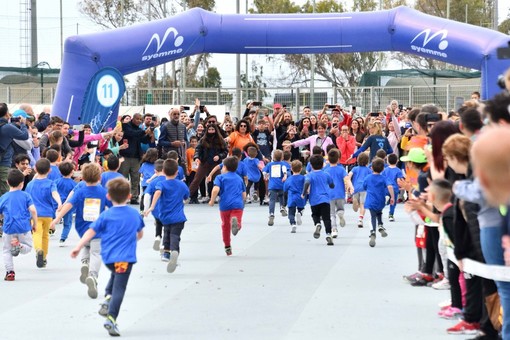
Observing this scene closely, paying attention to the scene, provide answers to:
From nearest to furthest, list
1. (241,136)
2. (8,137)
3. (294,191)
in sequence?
1. (8,137)
2. (294,191)
3. (241,136)

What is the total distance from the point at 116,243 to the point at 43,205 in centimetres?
472

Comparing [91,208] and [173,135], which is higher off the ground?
[173,135]

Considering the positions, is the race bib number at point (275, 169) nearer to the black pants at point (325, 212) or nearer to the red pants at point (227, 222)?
the black pants at point (325, 212)

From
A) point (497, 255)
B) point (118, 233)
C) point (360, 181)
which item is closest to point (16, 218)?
point (118, 233)

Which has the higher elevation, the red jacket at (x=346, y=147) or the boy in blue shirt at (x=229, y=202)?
the red jacket at (x=346, y=147)

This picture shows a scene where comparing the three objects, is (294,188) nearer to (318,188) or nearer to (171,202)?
(318,188)

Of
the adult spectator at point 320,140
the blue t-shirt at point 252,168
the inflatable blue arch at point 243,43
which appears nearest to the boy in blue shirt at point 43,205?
the blue t-shirt at point 252,168

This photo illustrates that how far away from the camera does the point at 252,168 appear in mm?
21828

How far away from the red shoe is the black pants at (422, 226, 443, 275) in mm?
2183

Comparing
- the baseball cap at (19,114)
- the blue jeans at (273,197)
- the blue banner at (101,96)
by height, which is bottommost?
the blue jeans at (273,197)

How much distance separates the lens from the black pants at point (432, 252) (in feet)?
37.2

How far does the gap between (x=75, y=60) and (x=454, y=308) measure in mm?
14957

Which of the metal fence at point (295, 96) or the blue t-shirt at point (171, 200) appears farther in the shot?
the metal fence at point (295, 96)

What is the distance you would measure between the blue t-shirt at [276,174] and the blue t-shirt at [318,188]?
349 centimetres
